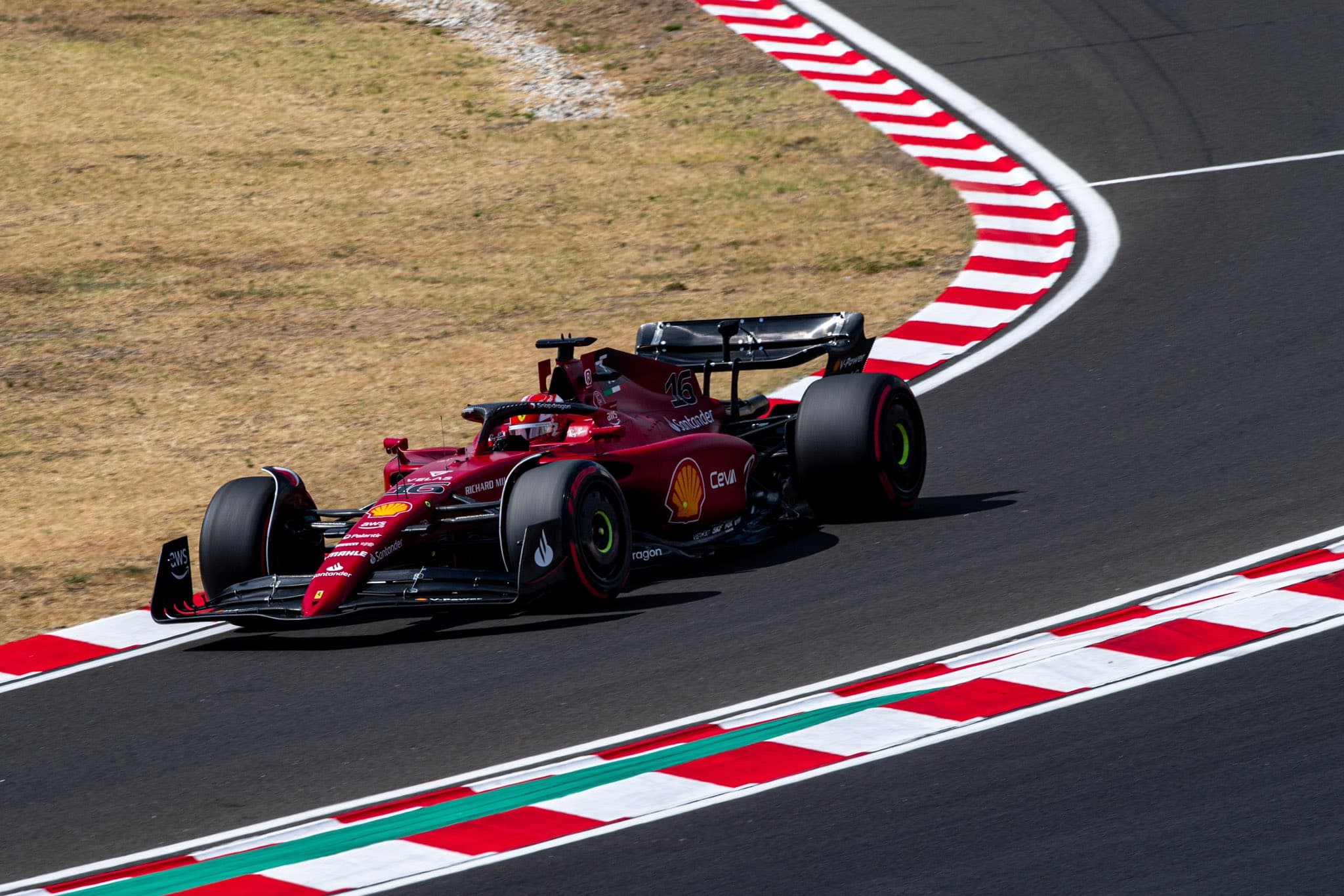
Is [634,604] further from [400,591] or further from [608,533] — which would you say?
[400,591]

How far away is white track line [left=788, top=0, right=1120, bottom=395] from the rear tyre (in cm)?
452

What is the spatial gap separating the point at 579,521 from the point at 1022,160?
31.2ft

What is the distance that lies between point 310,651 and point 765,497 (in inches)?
99.2

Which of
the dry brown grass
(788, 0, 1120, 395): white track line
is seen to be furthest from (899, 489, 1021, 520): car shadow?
the dry brown grass

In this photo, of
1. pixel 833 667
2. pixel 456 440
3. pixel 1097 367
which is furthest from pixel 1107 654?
pixel 456 440

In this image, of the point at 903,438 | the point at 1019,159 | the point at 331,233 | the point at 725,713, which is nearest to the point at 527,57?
the point at 331,233

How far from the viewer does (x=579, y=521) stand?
8.07 m

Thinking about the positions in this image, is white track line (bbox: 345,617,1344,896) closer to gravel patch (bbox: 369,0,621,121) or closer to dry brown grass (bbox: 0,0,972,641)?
dry brown grass (bbox: 0,0,972,641)

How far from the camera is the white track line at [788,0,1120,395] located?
12305 millimetres

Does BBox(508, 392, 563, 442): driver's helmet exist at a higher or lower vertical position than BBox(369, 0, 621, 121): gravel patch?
lower

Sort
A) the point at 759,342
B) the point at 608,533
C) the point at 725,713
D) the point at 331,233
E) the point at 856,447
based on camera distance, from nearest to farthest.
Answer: the point at 725,713, the point at 608,533, the point at 856,447, the point at 759,342, the point at 331,233

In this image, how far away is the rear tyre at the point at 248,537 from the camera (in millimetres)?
8562

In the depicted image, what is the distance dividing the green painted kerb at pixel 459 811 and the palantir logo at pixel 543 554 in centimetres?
144

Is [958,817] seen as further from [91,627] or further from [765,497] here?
[91,627]
